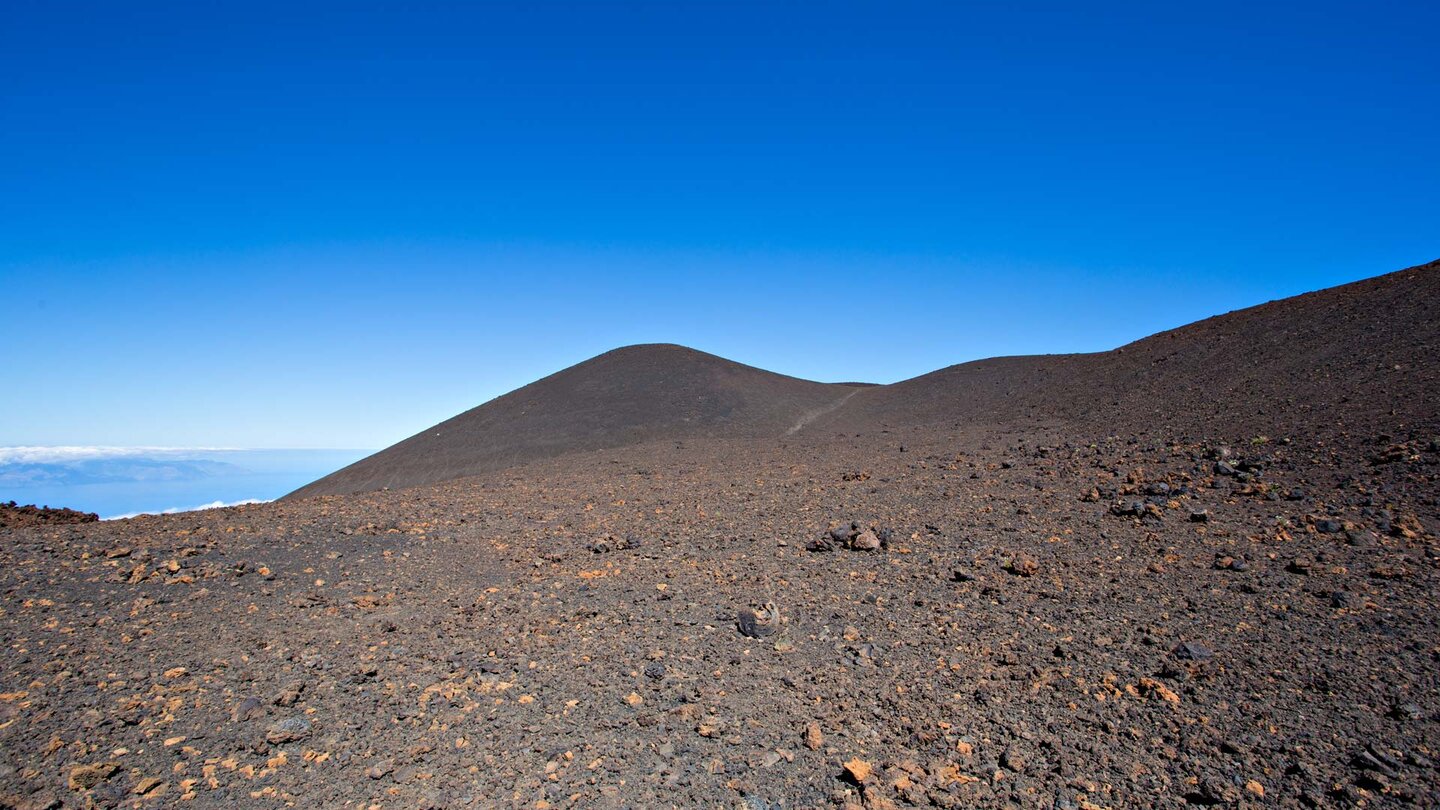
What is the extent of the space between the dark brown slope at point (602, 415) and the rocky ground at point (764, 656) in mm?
12471

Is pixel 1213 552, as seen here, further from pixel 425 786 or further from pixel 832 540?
pixel 425 786

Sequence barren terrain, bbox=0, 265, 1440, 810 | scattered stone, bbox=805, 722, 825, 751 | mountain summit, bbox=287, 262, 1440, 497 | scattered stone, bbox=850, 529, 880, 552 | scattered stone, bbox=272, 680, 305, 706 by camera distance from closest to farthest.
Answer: barren terrain, bbox=0, 265, 1440, 810
scattered stone, bbox=805, 722, 825, 751
scattered stone, bbox=272, 680, 305, 706
scattered stone, bbox=850, 529, 880, 552
mountain summit, bbox=287, 262, 1440, 497

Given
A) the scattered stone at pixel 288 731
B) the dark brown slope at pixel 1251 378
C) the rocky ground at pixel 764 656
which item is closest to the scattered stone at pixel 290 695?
the rocky ground at pixel 764 656

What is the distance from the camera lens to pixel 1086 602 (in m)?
5.47

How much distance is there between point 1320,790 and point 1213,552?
3.72 metres

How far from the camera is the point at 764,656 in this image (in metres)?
4.76

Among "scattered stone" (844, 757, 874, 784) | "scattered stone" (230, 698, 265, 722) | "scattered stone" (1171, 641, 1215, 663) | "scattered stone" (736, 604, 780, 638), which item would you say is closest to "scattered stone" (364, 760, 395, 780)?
"scattered stone" (230, 698, 265, 722)

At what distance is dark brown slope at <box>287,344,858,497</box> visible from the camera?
21109 mm

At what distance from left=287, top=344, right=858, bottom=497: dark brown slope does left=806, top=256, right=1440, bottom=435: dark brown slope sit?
3352mm

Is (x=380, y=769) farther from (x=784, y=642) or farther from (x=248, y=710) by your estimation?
(x=784, y=642)

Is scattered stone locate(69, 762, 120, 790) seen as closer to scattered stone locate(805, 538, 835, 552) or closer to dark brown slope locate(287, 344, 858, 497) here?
scattered stone locate(805, 538, 835, 552)

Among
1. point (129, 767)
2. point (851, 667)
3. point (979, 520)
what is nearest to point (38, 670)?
point (129, 767)

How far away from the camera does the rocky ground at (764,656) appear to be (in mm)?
3352

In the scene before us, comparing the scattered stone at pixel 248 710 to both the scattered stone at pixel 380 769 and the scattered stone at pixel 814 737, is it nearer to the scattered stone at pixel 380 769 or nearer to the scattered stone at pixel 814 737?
the scattered stone at pixel 380 769
